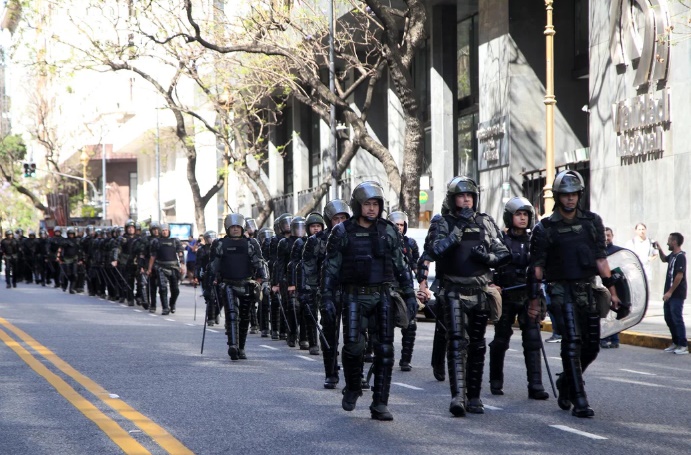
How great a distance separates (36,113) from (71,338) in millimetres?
55816

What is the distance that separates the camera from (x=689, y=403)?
1064cm

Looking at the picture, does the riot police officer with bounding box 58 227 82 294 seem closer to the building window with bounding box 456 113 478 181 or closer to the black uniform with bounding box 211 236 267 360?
the building window with bounding box 456 113 478 181

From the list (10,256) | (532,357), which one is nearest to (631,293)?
(532,357)

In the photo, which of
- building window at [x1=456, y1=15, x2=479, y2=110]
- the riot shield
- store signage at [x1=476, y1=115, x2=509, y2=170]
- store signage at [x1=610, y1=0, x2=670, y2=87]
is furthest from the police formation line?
building window at [x1=456, y1=15, x2=479, y2=110]

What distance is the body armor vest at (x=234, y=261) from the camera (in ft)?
49.9

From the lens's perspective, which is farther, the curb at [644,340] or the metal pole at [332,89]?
the metal pole at [332,89]

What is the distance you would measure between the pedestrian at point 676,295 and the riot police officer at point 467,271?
6474 millimetres

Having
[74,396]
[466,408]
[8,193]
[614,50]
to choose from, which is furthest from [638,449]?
[8,193]

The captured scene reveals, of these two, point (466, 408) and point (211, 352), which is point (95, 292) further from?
point (466, 408)

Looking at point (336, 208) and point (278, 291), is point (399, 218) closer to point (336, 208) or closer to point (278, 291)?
point (336, 208)

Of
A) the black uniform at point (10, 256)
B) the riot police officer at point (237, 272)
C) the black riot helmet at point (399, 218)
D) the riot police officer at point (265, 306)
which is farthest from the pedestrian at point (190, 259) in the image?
the black riot helmet at point (399, 218)

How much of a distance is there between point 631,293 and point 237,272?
15.7ft

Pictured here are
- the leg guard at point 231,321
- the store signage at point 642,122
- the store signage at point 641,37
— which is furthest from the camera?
the store signage at point 642,122

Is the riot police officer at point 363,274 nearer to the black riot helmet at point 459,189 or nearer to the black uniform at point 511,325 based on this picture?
the black riot helmet at point 459,189
